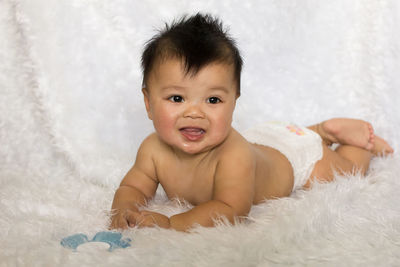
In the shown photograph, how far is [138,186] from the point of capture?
146 centimetres

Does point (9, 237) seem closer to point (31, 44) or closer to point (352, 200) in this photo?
point (352, 200)

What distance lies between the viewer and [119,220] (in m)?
1.26

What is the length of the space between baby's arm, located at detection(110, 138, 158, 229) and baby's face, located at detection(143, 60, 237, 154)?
7.2 inches

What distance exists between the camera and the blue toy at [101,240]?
3.57 ft

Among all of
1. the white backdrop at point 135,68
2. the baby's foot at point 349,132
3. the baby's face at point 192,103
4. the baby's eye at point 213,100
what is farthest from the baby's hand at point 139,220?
the baby's foot at point 349,132

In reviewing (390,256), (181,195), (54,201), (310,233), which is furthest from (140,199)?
(390,256)

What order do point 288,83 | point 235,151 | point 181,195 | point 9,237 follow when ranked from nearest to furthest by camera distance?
point 9,237
point 235,151
point 181,195
point 288,83

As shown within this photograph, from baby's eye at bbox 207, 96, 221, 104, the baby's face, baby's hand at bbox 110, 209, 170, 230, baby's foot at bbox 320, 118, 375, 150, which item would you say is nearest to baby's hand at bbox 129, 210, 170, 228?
baby's hand at bbox 110, 209, 170, 230

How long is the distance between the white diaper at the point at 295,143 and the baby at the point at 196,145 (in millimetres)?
49

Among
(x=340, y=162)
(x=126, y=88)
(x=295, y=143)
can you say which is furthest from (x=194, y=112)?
(x=126, y=88)

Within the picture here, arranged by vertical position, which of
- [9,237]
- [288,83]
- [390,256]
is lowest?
[9,237]

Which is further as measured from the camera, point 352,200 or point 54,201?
point 54,201

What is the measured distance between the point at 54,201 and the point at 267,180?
24.0 inches

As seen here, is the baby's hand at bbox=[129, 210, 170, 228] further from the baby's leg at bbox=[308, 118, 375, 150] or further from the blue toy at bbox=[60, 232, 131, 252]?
the baby's leg at bbox=[308, 118, 375, 150]
